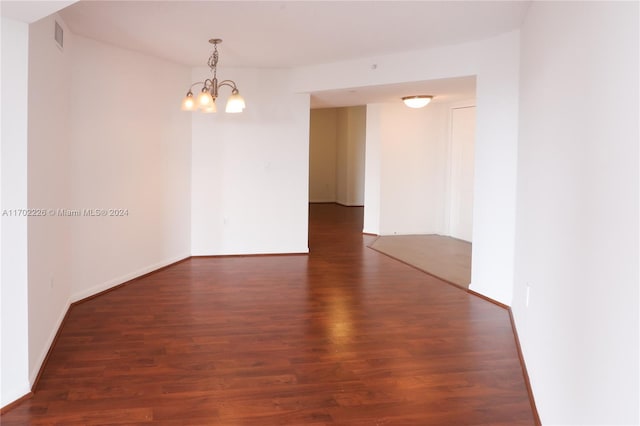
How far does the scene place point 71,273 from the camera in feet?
15.9

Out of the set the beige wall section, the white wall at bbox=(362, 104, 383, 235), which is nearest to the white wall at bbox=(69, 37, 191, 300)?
the white wall at bbox=(362, 104, 383, 235)

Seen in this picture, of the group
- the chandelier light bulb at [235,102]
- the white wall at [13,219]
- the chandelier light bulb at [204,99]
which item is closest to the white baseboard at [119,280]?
the white wall at [13,219]

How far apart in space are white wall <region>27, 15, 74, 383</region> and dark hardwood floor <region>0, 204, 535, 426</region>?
0.25 metres

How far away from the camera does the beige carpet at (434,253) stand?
20.4 feet

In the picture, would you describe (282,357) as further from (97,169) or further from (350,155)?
(350,155)

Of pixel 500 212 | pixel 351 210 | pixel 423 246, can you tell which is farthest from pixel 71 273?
pixel 351 210

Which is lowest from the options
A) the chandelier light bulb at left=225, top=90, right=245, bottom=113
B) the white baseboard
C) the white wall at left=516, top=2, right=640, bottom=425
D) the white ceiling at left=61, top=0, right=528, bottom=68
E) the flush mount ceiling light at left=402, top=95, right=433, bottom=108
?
the white baseboard

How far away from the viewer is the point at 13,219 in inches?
115

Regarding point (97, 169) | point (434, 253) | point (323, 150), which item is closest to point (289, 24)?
point (97, 169)

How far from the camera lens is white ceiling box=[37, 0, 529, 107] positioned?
4105 millimetres

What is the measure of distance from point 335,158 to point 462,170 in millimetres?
6126

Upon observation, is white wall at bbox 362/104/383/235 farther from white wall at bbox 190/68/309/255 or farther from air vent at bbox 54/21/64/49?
air vent at bbox 54/21/64/49

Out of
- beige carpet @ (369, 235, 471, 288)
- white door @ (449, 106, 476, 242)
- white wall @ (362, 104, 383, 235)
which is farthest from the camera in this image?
white wall @ (362, 104, 383, 235)

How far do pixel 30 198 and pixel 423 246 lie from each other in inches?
235
